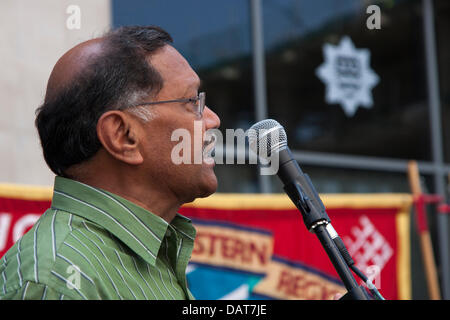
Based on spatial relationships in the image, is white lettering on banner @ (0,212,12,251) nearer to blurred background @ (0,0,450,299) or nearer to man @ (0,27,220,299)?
blurred background @ (0,0,450,299)

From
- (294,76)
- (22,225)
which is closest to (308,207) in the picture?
(22,225)

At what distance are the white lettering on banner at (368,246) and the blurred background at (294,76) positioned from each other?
42.4 inches

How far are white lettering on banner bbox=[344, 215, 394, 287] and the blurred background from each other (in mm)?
1077

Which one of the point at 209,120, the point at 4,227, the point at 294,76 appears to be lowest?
the point at 4,227

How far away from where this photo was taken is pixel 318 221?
1531mm

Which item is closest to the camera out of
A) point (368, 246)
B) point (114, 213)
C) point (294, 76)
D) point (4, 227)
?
point (114, 213)

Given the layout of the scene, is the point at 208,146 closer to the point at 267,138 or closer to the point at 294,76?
the point at 267,138

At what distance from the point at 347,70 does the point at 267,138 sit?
4.45m

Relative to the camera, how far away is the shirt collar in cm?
148

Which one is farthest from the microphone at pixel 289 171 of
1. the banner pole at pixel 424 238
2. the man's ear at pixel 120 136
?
the banner pole at pixel 424 238

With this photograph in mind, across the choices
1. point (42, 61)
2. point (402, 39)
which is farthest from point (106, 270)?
point (402, 39)

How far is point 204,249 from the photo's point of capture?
3676 millimetres

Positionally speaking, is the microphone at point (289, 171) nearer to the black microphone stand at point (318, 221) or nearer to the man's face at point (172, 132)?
the black microphone stand at point (318, 221)
